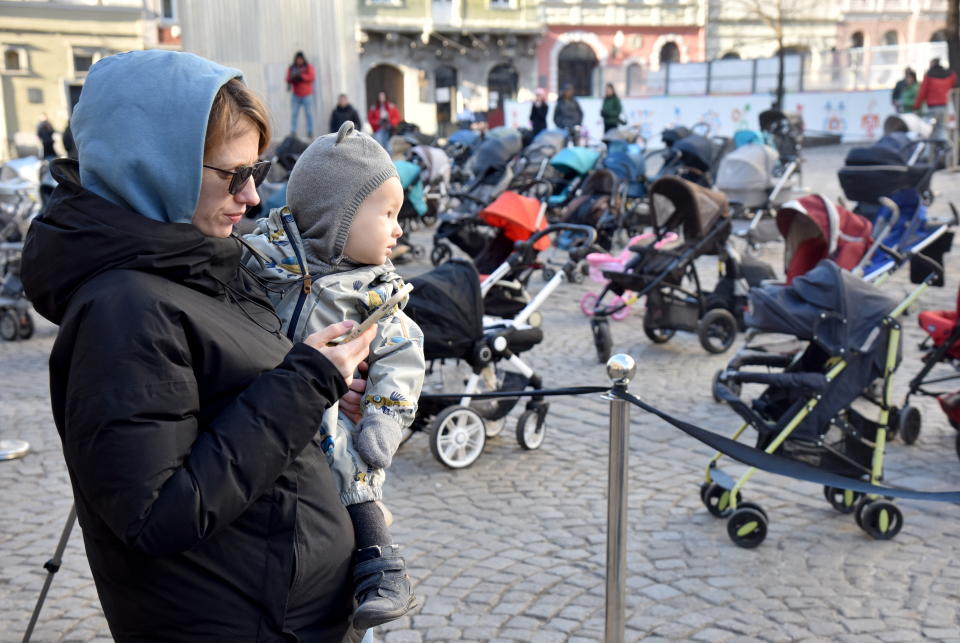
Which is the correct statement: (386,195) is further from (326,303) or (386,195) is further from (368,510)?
(368,510)

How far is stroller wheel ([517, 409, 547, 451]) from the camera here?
5.89 metres

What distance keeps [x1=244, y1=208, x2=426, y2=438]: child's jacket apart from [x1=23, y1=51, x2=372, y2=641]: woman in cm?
49

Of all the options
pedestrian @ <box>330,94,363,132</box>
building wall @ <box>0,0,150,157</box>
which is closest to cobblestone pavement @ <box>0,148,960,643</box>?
pedestrian @ <box>330,94,363,132</box>

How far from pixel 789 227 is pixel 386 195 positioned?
16.7ft

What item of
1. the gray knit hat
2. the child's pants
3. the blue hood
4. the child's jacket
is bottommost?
the child's pants

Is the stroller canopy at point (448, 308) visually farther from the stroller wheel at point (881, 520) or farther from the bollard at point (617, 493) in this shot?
the bollard at point (617, 493)

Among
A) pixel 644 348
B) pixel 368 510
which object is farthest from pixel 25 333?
pixel 368 510

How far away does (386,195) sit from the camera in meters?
2.34

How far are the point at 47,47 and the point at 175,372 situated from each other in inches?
1642

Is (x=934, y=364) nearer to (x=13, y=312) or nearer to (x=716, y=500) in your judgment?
(x=716, y=500)

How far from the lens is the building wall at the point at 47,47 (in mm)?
38125

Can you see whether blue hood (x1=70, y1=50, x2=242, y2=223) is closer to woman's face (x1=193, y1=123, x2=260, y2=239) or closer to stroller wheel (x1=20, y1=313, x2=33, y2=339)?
woman's face (x1=193, y1=123, x2=260, y2=239)

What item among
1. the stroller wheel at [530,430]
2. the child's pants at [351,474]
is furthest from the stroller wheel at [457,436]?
the child's pants at [351,474]

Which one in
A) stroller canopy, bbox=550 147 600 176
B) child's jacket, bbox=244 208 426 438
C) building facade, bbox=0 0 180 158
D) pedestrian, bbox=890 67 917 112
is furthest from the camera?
building facade, bbox=0 0 180 158
